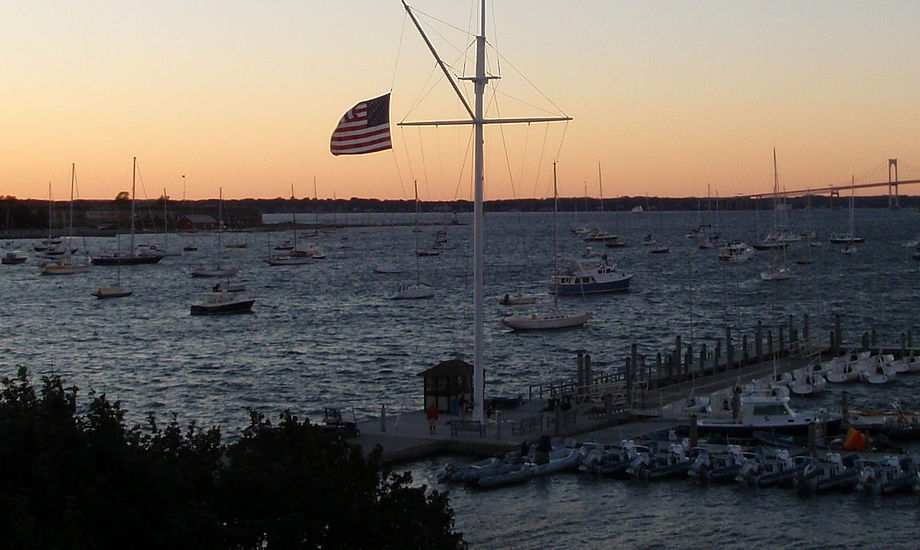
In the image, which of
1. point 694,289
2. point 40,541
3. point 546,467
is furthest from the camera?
point 694,289

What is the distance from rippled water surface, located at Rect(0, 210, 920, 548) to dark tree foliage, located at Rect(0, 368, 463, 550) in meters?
9.43

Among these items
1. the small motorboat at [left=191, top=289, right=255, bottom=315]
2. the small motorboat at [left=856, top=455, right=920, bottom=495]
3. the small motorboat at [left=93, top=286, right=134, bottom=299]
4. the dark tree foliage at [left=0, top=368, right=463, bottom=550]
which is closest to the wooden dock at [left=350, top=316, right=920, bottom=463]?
the small motorboat at [left=856, top=455, right=920, bottom=495]

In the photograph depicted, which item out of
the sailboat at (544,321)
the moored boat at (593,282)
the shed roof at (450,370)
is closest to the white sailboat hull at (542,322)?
the sailboat at (544,321)

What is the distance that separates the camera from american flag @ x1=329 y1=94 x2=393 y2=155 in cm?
2781

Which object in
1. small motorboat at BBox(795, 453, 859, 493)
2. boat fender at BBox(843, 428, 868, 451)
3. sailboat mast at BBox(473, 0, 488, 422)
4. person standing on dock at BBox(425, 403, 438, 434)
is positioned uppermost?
sailboat mast at BBox(473, 0, 488, 422)

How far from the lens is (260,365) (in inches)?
2128

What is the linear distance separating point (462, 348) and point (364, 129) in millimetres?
33156

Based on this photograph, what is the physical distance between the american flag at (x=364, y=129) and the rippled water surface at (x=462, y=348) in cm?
791

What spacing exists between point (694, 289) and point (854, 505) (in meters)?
72.9

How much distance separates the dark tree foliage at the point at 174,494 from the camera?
43.0ft

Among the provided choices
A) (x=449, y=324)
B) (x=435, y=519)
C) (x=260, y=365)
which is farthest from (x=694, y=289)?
(x=435, y=519)

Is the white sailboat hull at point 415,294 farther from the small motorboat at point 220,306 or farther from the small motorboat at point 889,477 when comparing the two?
the small motorboat at point 889,477

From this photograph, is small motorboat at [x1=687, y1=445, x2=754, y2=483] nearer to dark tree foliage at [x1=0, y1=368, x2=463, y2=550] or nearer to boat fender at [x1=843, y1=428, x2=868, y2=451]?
boat fender at [x1=843, y1=428, x2=868, y2=451]

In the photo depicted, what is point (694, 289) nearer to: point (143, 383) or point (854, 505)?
point (143, 383)
